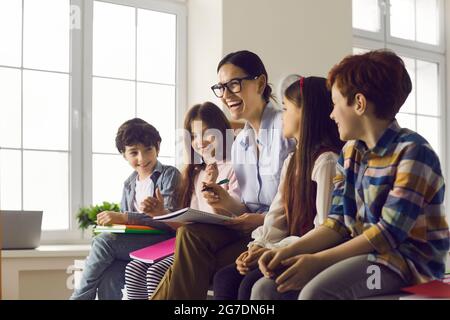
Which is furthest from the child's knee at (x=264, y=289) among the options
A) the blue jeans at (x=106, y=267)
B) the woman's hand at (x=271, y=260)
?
the blue jeans at (x=106, y=267)

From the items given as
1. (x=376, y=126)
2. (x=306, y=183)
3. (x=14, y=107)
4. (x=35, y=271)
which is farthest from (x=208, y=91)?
(x=376, y=126)

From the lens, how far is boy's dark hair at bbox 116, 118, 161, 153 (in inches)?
53.7

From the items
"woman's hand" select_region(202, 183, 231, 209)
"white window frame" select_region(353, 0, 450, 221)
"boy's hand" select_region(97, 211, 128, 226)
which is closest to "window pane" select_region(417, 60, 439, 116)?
"white window frame" select_region(353, 0, 450, 221)

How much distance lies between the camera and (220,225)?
109 centimetres

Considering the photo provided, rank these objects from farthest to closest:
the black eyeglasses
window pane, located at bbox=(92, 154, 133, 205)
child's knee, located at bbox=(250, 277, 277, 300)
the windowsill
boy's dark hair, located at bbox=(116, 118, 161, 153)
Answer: window pane, located at bbox=(92, 154, 133, 205) → the windowsill → boy's dark hair, located at bbox=(116, 118, 161, 153) → the black eyeglasses → child's knee, located at bbox=(250, 277, 277, 300)

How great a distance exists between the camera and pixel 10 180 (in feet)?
5.67

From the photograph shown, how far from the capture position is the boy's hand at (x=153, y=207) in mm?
1258

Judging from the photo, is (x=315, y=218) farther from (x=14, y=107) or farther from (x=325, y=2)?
(x=14, y=107)

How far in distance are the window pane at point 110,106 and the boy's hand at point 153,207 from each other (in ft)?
1.39

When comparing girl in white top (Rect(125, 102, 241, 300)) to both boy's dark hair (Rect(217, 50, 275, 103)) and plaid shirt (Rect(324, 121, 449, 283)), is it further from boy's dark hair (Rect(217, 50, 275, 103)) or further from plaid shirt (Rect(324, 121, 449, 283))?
plaid shirt (Rect(324, 121, 449, 283))

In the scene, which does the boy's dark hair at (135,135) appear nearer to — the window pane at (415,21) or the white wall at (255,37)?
the white wall at (255,37)

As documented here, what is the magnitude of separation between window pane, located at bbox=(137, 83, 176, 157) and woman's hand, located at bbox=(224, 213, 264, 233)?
59 cm

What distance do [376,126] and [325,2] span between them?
0.81 metres
